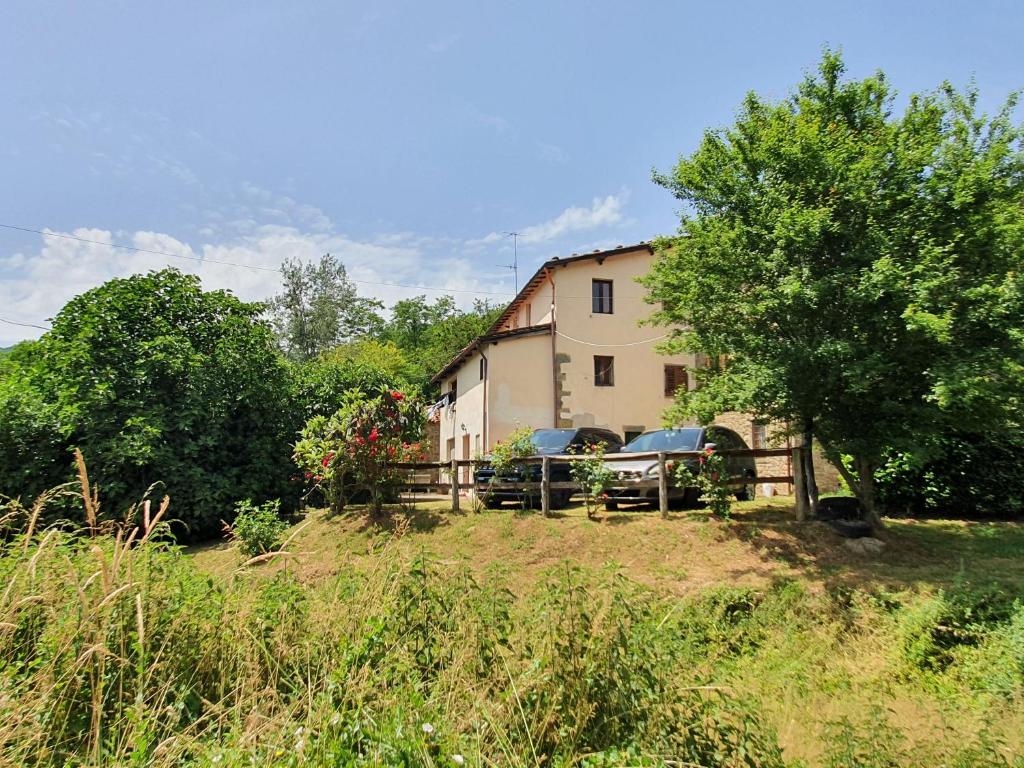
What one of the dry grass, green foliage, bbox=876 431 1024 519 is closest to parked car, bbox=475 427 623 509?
the dry grass

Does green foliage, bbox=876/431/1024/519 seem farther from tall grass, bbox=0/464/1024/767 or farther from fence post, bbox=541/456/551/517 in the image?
tall grass, bbox=0/464/1024/767

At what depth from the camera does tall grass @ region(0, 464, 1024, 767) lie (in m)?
2.80

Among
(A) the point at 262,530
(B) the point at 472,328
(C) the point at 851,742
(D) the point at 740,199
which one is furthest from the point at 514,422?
(B) the point at 472,328

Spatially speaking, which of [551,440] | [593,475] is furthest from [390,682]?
[551,440]

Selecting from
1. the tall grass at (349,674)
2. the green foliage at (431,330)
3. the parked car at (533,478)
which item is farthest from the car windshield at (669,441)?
the green foliage at (431,330)

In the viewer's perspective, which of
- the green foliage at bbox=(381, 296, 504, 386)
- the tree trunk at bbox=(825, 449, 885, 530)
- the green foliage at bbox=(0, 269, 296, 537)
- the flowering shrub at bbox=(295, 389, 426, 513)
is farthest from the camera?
the green foliage at bbox=(381, 296, 504, 386)

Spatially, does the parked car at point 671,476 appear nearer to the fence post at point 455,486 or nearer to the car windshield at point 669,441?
the car windshield at point 669,441

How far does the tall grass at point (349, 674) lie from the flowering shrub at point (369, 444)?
816 cm

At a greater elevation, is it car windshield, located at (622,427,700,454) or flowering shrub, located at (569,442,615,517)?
car windshield, located at (622,427,700,454)

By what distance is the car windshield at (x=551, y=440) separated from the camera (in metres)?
14.5

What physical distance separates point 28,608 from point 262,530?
8339 millimetres

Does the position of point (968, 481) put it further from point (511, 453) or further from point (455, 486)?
point (455, 486)

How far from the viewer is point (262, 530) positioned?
11523 mm

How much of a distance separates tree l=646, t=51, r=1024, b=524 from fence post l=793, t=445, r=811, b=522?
81 centimetres
